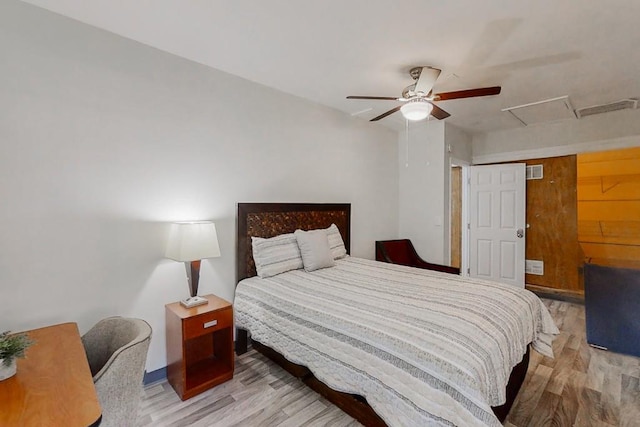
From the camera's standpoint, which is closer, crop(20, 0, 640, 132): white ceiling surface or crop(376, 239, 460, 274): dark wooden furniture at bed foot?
crop(20, 0, 640, 132): white ceiling surface

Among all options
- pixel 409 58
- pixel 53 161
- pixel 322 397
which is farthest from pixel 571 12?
pixel 53 161

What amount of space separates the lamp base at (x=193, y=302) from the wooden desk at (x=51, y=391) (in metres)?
0.87

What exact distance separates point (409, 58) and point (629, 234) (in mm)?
4755

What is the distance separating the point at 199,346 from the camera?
2.51m

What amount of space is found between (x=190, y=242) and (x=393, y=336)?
5.21 feet

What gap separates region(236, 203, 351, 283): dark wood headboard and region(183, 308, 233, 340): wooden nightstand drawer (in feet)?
1.82

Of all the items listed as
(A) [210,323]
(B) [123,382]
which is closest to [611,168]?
(A) [210,323]

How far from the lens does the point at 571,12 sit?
6.25 feet

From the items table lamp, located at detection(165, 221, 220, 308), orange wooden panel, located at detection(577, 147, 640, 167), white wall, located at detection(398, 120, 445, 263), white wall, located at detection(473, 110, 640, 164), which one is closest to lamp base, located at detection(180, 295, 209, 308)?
table lamp, located at detection(165, 221, 220, 308)

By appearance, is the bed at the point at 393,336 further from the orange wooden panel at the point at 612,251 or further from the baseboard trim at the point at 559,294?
the orange wooden panel at the point at 612,251

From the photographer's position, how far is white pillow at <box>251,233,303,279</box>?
280 centimetres

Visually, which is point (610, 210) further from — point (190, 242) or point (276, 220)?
point (190, 242)

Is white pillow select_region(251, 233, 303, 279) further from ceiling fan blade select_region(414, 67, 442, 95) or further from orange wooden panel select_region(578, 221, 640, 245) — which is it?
orange wooden panel select_region(578, 221, 640, 245)

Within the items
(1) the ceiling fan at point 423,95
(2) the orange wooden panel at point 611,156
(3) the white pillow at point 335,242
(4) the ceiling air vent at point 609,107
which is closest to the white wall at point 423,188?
(3) the white pillow at point 335,242
